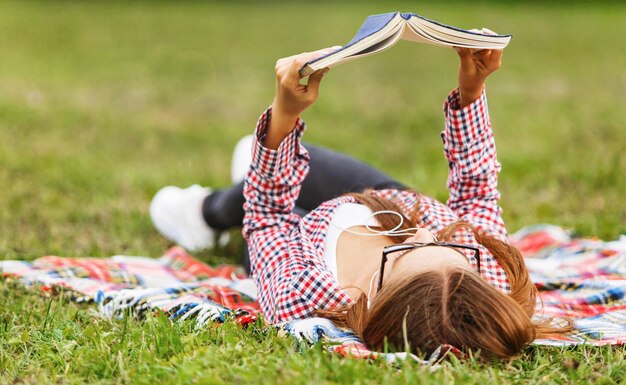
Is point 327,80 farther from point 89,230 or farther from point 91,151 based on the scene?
point 89,230

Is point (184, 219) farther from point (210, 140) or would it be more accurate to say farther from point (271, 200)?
point (210, 140)

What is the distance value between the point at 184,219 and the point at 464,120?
74.5 inches

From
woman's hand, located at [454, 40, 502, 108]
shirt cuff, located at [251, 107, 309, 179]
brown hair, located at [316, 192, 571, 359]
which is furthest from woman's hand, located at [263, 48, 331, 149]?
brown hair, located at [316, 192, 571, 359]

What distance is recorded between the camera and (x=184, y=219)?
14.5 ft

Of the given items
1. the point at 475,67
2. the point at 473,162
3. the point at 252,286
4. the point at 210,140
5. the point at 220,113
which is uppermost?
the point at 475,67


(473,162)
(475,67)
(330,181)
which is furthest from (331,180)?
(475,67)

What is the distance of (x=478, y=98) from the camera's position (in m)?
3.19

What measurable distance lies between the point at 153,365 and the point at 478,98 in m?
1.71

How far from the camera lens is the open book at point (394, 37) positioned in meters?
2.54

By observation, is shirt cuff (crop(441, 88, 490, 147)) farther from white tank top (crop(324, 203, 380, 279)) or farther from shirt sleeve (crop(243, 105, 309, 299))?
shirt sleeve (crop(243, 105, 309, 299))

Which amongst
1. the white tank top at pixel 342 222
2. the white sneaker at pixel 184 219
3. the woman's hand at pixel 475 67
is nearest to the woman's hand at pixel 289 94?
the white tank top at pixel 342 222

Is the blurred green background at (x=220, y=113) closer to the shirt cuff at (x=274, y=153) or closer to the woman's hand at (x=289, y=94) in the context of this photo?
the shirt cuff at (x=274, y=153)

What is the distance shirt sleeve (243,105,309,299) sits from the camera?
3.07 m

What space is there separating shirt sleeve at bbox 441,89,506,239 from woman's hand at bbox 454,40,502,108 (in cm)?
6
